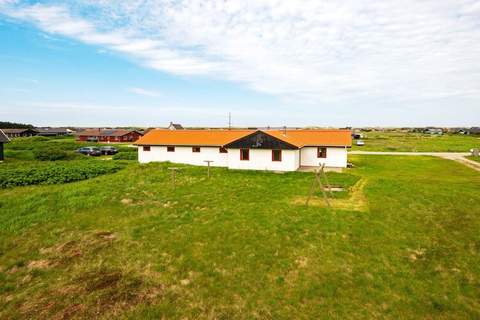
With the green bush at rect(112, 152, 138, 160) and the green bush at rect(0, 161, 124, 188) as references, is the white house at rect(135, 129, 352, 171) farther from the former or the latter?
the green bush at rect(112, 152, 138, 160)

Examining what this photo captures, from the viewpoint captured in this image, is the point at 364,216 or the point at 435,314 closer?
the point at 435,314

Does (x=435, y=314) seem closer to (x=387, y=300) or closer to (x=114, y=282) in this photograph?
(x=387, y=300)

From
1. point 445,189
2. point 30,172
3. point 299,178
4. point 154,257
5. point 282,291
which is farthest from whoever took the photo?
point 30,172

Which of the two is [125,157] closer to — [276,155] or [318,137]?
[276,155]

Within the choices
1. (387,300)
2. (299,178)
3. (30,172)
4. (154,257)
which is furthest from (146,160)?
(387,300)

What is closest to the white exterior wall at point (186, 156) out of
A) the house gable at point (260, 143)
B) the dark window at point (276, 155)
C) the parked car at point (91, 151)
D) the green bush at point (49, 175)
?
the house gable at point (260, 143)

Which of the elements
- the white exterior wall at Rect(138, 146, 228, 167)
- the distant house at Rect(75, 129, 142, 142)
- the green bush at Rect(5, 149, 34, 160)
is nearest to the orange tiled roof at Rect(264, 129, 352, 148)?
the white exterior wall at Rect(138, 146, 228, 167)

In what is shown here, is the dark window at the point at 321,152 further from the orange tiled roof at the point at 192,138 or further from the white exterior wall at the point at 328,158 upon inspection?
the orange tiled roof at the point at 192,138
